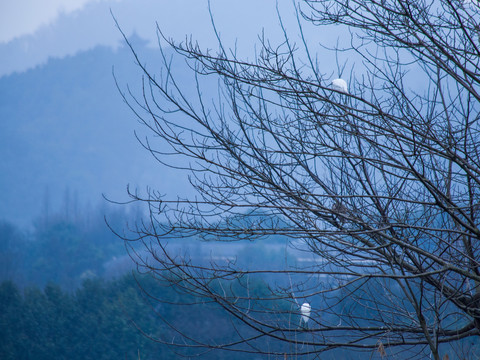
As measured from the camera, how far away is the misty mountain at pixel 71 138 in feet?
360

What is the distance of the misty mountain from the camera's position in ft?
360

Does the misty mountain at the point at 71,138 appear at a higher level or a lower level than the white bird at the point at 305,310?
higher

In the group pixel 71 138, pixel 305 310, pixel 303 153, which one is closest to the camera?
pixel 303 153

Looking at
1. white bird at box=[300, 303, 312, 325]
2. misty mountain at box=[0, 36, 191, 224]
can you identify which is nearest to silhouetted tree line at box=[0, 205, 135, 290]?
misty mountain at box=[0, 36, 191, 224]

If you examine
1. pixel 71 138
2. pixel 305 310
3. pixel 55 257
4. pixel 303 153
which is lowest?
pixel 305 310

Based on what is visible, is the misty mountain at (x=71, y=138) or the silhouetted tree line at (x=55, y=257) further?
the misty mountain at (x=71, y=138)

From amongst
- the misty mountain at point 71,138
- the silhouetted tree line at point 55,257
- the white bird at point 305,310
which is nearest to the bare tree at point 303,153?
the white bird at point 305,310

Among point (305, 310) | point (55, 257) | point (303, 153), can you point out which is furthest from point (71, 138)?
point (303, 153)

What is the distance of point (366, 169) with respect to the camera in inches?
157

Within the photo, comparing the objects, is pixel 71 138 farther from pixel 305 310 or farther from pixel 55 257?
pixel 305 310

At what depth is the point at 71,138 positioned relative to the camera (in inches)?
4793

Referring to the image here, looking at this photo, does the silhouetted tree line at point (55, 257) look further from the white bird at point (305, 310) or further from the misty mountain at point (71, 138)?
the white bird at point (305, 310)

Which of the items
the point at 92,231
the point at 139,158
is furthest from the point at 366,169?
the point at 139,158

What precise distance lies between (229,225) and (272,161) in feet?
1.78
